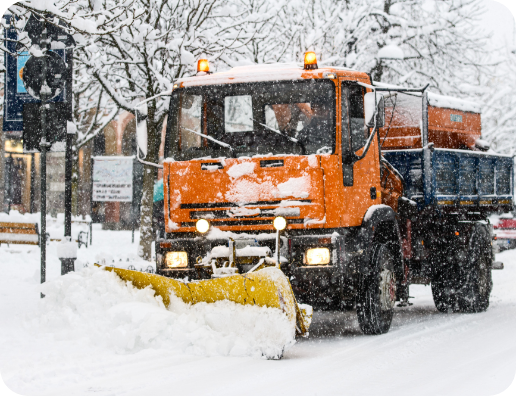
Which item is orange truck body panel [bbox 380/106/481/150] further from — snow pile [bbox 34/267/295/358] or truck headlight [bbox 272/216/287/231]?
snow pile [bbox 34/267/295/358]

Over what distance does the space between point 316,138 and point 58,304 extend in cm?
303

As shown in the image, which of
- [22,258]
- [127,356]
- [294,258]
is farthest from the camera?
[22,258]

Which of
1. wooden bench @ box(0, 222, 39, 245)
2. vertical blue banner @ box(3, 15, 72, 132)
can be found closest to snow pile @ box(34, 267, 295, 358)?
vertical blue banner @ box(3, 15, 72, 132)

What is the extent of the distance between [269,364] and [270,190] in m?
1.79

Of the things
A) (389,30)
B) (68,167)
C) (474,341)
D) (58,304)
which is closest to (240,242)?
(58,304)

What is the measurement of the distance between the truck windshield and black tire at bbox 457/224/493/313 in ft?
12.8

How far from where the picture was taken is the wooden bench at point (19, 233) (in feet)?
49.2

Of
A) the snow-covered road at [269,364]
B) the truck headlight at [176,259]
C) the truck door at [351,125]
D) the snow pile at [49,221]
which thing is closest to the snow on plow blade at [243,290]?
the snow-covered road at [269,364]

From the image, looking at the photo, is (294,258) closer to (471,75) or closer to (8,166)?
(471,75)

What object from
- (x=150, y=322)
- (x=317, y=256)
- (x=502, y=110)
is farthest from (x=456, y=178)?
(x=502, y=110)

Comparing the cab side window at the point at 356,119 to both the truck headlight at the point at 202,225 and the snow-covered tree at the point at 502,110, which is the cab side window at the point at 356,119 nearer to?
the truck headlight at the point at 202,225

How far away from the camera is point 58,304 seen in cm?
700

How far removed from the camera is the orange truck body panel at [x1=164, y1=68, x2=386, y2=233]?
7.02 metres

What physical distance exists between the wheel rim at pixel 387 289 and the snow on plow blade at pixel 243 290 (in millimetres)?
1559
